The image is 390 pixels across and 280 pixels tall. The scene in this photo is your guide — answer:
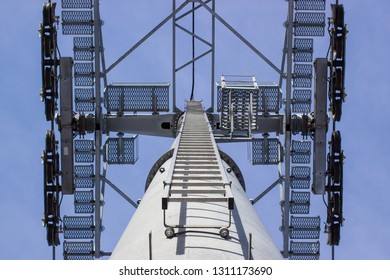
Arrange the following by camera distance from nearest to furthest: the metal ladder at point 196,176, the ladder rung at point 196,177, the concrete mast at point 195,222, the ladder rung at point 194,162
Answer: the concrete mast at point 195,222 → the metal ladder at point 196,176 → the ladder rung at point 196,177 → the ladder rung at point 194,162

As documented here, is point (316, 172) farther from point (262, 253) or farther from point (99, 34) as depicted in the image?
point (262, 253)

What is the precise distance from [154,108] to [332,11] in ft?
24.8

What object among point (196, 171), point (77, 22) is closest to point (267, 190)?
point (77, 22)

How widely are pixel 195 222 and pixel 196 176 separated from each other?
6.85 ft

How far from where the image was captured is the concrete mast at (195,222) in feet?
33.5

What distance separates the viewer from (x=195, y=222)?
448 inches

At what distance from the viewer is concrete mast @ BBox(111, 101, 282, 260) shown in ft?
33.5

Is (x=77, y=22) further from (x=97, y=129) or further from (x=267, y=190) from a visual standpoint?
(x=267, y=190)

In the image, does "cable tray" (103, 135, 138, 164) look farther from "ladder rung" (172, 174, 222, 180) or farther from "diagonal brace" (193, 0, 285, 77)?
"ladder rung" (172, 174, 222, 180)

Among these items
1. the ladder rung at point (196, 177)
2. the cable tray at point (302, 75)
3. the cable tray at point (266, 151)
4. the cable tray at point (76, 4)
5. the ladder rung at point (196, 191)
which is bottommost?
the cable tray at point (266, 151)

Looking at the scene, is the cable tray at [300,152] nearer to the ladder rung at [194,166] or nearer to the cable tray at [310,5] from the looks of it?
the cable tray at [310,5]

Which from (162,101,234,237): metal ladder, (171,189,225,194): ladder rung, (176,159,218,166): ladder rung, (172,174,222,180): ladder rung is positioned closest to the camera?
(162,101,234,237): metal ladder

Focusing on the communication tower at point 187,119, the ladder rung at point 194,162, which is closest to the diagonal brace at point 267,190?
the communication tower at point 187,119

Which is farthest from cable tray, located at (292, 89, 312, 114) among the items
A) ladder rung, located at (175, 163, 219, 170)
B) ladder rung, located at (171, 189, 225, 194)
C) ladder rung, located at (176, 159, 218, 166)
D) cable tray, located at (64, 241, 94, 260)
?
ladder rung, located at (171, 189, 225, 194)
